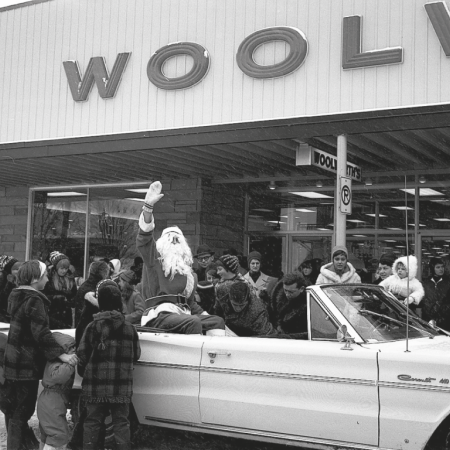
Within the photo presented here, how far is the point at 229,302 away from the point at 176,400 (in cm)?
105

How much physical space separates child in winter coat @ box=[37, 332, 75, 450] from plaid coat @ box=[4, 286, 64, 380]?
0.29 feet

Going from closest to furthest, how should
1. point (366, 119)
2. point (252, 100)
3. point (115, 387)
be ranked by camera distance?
1. point (115, 387)
2. point (366, 119)
3. point (252, 100)

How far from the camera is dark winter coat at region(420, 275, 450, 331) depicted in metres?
7.49

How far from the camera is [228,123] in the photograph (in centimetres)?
951

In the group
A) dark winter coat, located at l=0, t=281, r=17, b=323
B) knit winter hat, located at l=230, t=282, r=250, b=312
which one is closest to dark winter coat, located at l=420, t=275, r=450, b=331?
knit winter hat, located at l=230, t=282, r=250, b=312

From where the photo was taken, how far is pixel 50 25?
1149 centimetres

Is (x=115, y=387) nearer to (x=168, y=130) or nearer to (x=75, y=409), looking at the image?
(x=75, y=409)

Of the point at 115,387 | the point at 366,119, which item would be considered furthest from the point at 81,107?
the point at 115,387

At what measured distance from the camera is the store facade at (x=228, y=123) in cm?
870

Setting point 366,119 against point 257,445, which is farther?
point 366,119

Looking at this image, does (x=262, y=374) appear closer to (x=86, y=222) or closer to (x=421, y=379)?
(x=421, y=379)

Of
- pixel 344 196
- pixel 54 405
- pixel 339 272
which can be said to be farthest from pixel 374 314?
pixel 344 196

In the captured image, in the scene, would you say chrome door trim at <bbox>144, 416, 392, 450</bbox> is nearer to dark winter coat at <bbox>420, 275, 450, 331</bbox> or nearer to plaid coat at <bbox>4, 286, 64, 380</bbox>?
plaid coat at <bbox>4, 286, 64, 380</bbox>

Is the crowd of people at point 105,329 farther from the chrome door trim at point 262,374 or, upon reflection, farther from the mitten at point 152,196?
the chrome door trim at point 262,374
